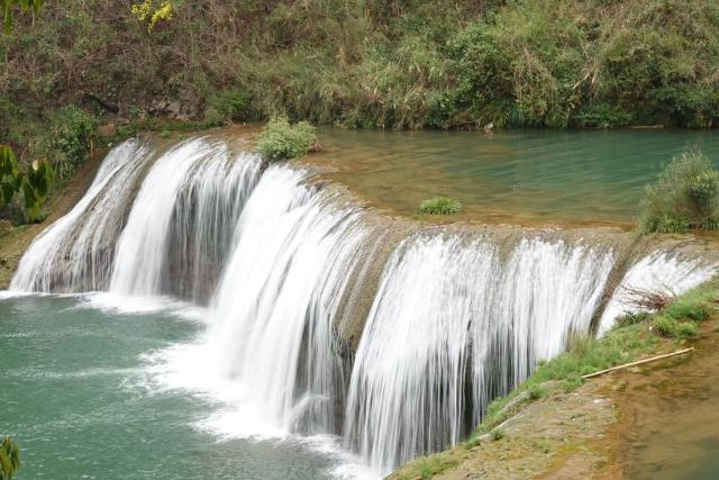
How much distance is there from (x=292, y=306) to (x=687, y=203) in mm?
5434

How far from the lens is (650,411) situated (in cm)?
803

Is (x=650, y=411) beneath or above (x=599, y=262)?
beneath

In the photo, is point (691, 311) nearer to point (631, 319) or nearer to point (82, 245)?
point (631, 319)

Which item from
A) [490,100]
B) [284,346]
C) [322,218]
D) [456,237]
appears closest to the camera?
[456,237]

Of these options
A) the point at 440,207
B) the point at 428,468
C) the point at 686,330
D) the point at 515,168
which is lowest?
the point at 428,468

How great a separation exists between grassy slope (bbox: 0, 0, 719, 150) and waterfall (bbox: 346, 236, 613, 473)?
38.5 ft

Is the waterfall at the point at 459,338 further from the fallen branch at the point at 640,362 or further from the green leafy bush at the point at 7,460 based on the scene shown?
the green leafy bush at the point at 7,460

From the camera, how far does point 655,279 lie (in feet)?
34.9

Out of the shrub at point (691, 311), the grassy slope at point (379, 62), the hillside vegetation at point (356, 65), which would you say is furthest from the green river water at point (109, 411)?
the grassy slope at point (379, 62)

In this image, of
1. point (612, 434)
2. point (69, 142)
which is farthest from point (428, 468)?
point (69, 142)

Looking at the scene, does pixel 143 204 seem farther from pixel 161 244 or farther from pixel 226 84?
pixel 226 84

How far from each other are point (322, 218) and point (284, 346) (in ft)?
7.38

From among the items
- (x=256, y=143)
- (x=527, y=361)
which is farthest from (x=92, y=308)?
(x=527, y=361)

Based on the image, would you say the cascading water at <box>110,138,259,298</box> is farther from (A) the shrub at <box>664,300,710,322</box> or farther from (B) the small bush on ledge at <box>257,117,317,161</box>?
(A) the shrub at <box>664,300,710,322</box>
